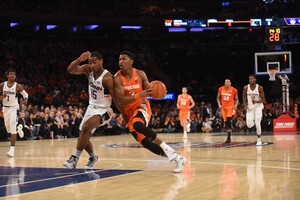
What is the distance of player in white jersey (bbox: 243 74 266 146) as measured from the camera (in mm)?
14961

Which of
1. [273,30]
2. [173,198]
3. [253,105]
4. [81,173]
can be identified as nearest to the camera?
[173,198]

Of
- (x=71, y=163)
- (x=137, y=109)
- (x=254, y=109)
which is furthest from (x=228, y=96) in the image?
(x=71, y=163)

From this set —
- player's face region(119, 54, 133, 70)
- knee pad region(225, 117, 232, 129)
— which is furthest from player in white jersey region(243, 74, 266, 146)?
player's face region(119, 54, 133, 70)

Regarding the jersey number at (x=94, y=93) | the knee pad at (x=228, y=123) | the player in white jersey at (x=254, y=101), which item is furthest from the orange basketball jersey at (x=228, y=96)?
the jersey number at (x=94, y=93)

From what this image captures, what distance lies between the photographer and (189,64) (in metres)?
37.4

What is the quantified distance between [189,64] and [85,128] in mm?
28839

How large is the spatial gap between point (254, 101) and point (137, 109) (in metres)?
6.99

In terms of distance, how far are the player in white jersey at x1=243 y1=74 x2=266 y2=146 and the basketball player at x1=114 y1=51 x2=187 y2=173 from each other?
22.2 feet

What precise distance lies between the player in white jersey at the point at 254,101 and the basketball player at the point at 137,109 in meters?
6.76

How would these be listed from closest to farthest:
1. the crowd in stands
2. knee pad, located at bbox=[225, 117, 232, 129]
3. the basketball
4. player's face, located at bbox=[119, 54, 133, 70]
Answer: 1. the basketball
2. player's face, located at bbox=[119, 54, 133, 70]
3. knee pad, located at bbox=[225, 117, 232, 129]
4. the crowd in stands

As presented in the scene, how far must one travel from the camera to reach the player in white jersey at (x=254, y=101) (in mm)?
14961

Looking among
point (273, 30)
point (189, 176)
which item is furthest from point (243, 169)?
point (273, 30)

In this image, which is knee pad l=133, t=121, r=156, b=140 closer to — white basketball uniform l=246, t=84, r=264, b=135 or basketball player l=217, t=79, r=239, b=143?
white basketball uniform l=246, t=84, r=264, b=135

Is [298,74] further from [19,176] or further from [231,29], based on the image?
[19,176]
